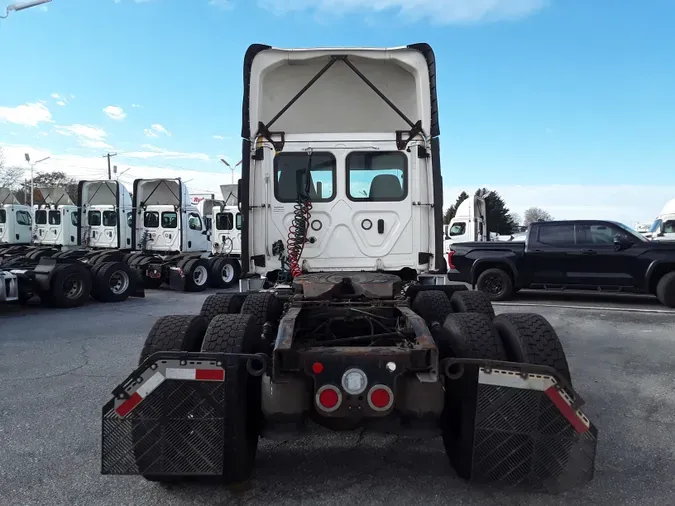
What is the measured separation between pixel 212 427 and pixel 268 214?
325cm

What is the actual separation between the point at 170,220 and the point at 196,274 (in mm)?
2158

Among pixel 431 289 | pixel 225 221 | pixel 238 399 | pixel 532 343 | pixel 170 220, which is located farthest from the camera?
pixel 225 221

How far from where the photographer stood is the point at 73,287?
12.4 m

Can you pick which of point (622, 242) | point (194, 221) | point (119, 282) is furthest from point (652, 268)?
point (194, 221)

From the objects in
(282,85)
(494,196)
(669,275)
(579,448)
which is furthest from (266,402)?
(494,196)

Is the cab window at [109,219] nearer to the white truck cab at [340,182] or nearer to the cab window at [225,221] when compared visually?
the cab window at [225,221]

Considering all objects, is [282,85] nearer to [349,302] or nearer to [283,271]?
[283,271]

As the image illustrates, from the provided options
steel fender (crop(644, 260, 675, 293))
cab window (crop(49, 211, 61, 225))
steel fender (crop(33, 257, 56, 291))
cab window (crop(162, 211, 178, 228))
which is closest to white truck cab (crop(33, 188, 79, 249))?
cab window (crop(49, 211, 61, 225))

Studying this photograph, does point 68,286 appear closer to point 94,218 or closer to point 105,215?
point 105,215

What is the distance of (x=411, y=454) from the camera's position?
382 centimetres

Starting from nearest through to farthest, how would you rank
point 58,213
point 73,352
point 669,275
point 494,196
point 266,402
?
point 266,402
point 73,352
point 669,275
point 58,213
point 494,196

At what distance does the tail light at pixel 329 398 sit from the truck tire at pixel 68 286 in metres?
10.8

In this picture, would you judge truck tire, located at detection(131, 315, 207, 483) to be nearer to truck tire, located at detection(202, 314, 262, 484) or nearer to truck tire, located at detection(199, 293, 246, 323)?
truck tire, located at detection(202, 314, 262, 484)

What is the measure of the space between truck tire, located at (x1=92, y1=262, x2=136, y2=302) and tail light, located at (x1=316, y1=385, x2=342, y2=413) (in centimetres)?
1145
